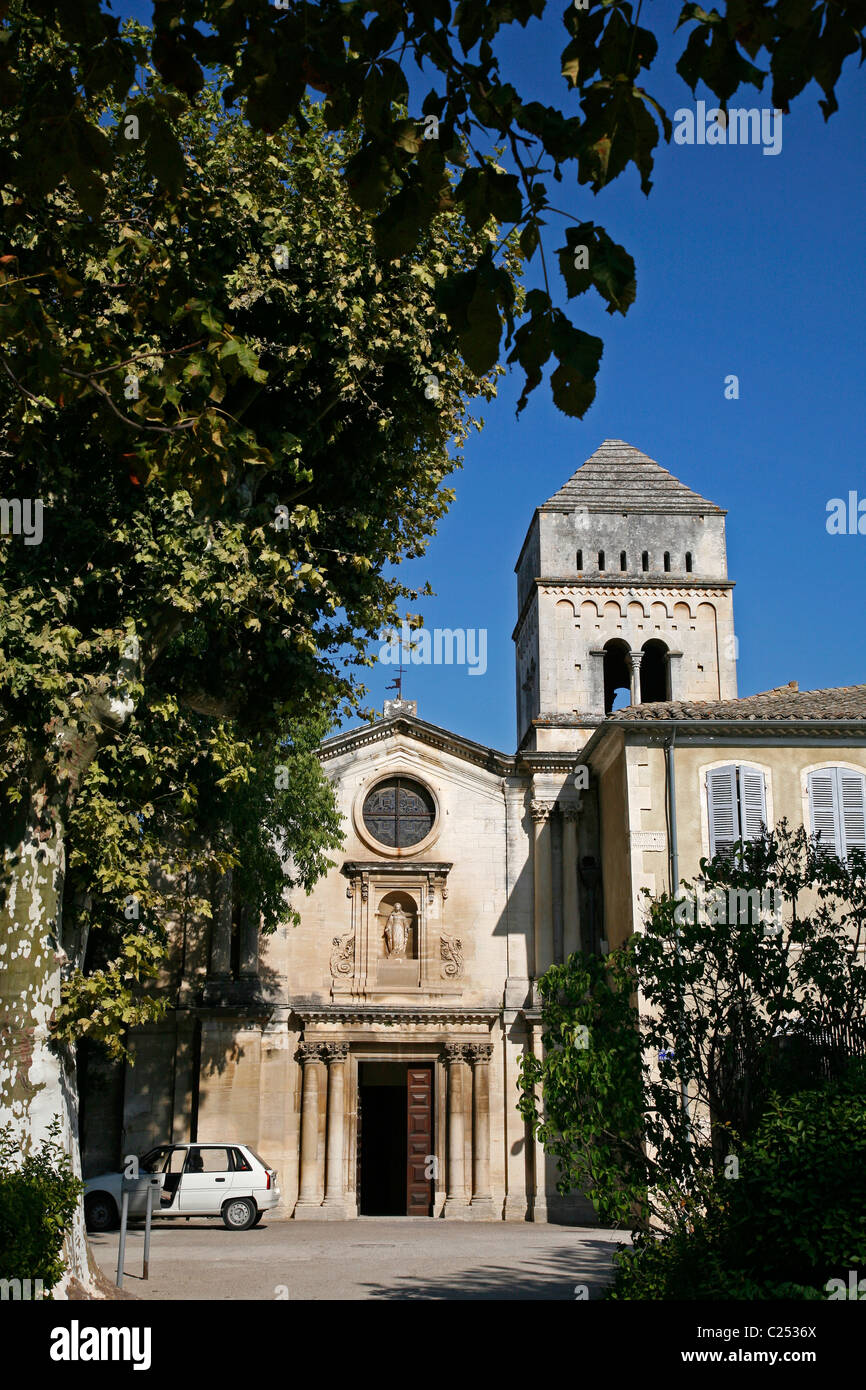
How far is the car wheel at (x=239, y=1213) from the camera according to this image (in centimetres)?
2253

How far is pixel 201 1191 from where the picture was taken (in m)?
22.5

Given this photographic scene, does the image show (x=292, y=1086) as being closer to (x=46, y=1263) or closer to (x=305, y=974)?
(x=305, y=974)

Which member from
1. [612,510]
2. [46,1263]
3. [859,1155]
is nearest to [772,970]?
[859,1155]

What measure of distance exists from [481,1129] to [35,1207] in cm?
1869

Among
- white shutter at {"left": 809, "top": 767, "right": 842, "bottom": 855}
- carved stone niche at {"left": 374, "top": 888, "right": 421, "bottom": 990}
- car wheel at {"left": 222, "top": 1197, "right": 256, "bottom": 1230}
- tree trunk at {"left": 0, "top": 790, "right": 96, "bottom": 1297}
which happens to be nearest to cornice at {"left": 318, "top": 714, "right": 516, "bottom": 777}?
carved stone niche at {"left": 374, "top": 888, "right": 421, "bottom": 990}

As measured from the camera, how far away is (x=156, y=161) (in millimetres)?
5699

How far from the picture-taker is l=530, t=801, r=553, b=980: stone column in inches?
1138

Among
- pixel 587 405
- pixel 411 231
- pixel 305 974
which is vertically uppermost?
pixel 411 231

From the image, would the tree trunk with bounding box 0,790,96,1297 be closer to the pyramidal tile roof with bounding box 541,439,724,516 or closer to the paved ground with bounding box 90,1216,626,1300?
the paved ground with bounding box 90,1216,626,1300

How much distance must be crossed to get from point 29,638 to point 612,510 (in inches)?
927


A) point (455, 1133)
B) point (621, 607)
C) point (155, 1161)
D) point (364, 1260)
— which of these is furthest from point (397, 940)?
point (364, 1260)

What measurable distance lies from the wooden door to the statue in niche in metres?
2.51

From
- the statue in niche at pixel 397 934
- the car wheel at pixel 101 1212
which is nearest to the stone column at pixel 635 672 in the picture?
the statue in niche at pixel 397 934
